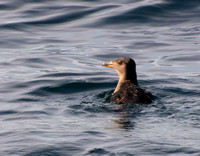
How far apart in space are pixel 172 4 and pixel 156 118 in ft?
45.7

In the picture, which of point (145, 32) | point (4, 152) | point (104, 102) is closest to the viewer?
point (4, 152)

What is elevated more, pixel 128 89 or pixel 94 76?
pixel 128 89

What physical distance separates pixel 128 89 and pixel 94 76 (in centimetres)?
308

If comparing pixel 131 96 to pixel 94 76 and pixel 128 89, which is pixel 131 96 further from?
pixel 94 76

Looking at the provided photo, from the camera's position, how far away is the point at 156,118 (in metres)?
8.90

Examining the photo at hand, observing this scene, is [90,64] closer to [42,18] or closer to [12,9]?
[42,18]

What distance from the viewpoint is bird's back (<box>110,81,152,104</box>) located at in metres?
9.84

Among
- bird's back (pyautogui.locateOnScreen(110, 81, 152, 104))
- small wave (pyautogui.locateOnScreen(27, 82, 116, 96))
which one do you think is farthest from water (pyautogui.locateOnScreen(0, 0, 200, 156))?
bird's back (pyautogui.locateOnScreen(110, 81, 152, 104))

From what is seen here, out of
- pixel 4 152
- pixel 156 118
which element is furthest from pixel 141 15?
pixel 4 152

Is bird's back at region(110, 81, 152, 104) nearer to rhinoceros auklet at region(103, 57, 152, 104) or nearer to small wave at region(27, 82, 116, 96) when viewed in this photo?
rhinoceros auklet at region(103, 57, 152, 104)

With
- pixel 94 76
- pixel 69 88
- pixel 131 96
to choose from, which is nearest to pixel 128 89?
pixel 131 96

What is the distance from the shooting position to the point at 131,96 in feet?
32.7

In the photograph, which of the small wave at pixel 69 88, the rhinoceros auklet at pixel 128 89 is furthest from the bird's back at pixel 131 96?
the small wave at pixel 69 88

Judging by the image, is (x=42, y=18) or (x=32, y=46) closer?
(x=32, y=46)
